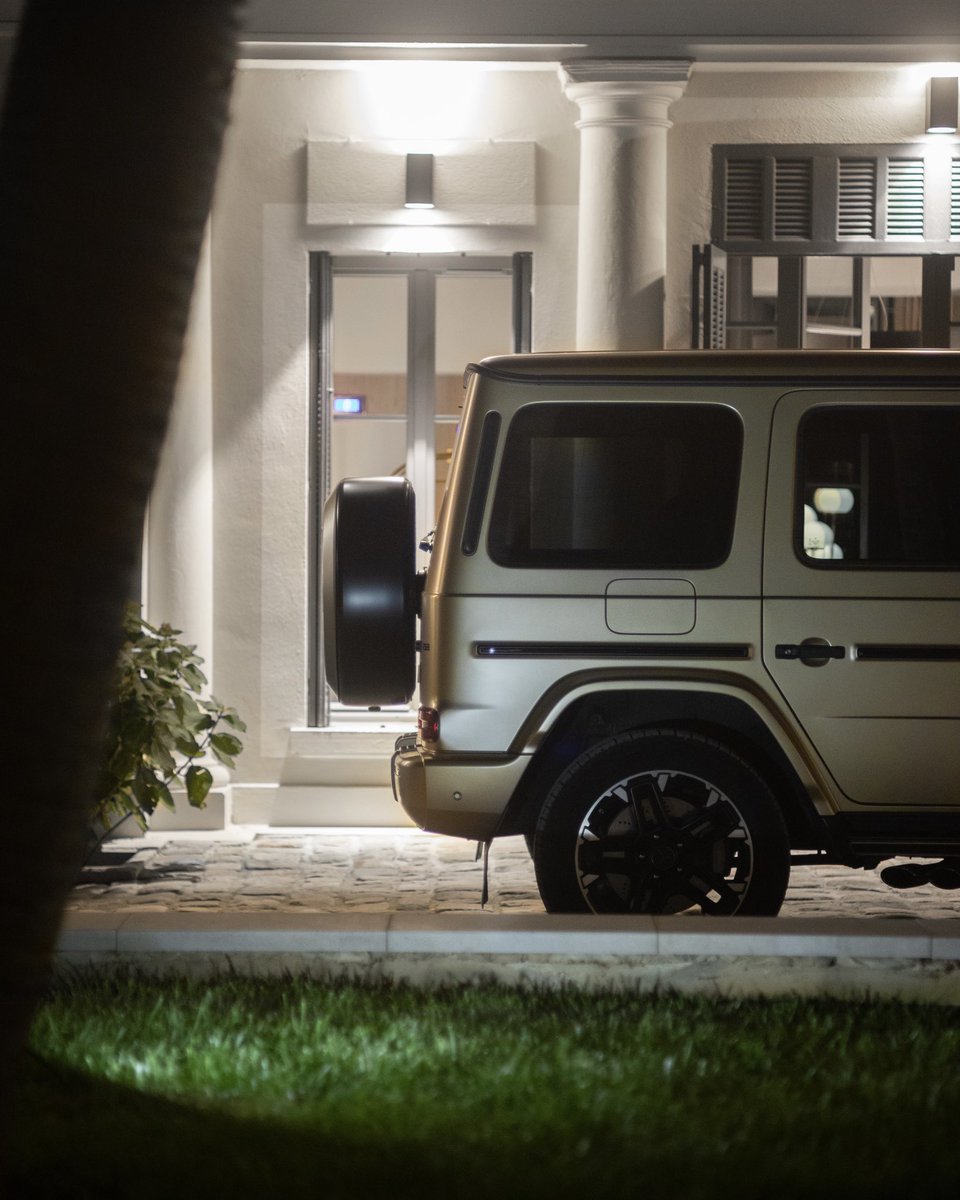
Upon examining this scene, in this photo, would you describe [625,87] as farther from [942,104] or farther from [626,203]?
[942,104]

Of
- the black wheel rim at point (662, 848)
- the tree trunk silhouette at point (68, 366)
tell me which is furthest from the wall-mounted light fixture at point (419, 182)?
the tree trunk silhouette at point (68, 366)

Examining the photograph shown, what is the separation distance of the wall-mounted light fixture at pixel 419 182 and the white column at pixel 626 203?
1.00 metres

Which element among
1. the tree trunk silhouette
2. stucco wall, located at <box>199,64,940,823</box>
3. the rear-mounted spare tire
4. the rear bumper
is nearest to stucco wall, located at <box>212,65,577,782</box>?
stucco wall, located at <box>199,64,940,823</box>

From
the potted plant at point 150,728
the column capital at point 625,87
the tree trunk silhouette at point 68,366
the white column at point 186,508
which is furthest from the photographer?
the white column at point 186,508

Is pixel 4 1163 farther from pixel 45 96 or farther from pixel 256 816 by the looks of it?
pixel 256 816

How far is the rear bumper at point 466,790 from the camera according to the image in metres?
5.82

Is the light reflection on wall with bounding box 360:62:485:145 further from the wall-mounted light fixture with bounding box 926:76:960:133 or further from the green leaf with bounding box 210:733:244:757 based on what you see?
the green leaf with bounding box 210:733:244:757

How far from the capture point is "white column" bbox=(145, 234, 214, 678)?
957 centimetres

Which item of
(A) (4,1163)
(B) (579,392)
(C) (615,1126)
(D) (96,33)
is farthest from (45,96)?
(B) (579,392)

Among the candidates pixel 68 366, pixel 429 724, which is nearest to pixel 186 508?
pixel 429 724

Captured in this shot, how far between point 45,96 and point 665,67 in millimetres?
6609

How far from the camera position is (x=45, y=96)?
310 centimetres

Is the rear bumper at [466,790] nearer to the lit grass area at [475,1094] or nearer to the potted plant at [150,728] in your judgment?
the lit grass area at [475,1094]

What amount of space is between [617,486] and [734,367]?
0.59 m
